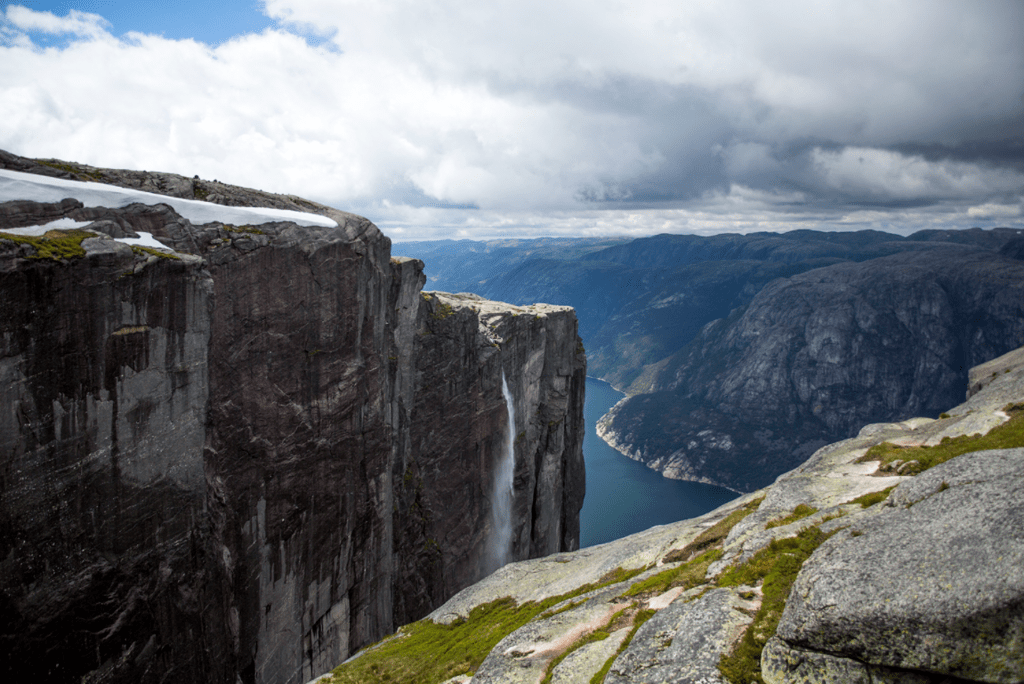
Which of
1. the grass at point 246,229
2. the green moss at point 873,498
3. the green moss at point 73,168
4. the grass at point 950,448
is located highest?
the green moss at point 73,168

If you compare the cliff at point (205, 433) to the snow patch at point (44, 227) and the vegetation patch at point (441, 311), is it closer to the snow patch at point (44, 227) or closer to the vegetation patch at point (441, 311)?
the snow patch at point (44, 227)

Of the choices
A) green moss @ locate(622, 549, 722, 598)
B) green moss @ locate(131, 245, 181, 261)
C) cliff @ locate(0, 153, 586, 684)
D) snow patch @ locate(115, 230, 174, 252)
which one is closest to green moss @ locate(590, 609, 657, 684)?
green moss @ locate(622, 549, 722, 598)

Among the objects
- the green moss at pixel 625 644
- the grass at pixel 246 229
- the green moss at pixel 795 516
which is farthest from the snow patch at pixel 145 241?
the green moss at pixel 795 516

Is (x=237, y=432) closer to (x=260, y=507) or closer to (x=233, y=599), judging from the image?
(x=260, y=507)

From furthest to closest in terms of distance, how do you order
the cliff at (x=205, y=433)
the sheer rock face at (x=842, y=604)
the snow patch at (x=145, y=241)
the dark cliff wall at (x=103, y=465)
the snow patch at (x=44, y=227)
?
1. the snow patch at (x=145, y=241)
2. the cliff at (x=205, y=433)
3. the snow patch at (x=44, y=227)
4. the dark cliff wall at (x=103, y=465)
5. the sheer rock face at (x=842, y=604)

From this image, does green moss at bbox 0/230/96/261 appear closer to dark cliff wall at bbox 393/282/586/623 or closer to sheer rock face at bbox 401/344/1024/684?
dark cliff wall at bbox 393/282/586/623

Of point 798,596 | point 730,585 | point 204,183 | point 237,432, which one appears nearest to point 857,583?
point 798,596

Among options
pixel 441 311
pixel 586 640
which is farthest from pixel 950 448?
pixel 441 311
